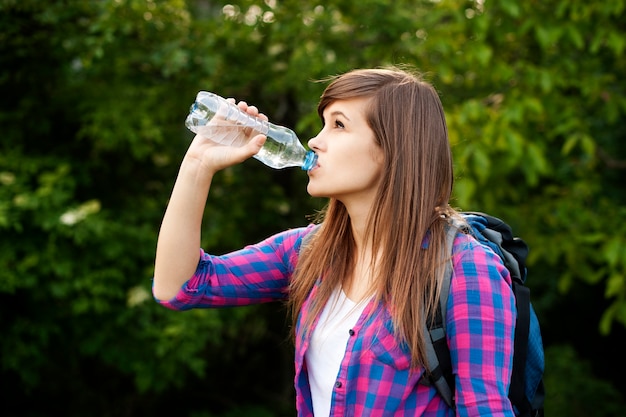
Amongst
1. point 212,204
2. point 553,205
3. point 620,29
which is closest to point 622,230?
point 553,205

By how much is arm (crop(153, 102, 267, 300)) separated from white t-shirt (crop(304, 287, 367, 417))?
14.3 inches

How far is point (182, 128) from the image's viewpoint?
447 cm

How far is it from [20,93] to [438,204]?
3.13 metres

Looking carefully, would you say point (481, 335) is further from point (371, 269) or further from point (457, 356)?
point (371, 269)

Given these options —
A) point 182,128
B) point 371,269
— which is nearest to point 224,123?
point 371,269

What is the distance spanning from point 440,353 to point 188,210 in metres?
0.70

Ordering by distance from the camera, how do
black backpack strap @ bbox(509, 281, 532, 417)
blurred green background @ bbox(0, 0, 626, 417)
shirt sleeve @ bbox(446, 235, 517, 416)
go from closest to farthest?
1. shirt sleeve @ bbox(446, 235, 517, 416)
2. black backpack strap @ bbox(509, 281, 532, 417)
3. blurred green background @ bbox(0, 0, 626, 417)

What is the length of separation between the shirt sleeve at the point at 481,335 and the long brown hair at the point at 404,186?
8 centimetres

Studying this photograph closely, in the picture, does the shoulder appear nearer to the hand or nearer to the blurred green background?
the hand

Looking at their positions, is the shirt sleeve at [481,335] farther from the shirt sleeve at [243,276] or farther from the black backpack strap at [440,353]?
the shirt sleeve at [243,276]

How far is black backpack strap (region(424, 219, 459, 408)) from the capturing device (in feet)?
5.02

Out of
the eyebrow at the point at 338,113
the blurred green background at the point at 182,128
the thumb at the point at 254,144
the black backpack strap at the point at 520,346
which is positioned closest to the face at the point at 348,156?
the eyebrow at the point at 338,113

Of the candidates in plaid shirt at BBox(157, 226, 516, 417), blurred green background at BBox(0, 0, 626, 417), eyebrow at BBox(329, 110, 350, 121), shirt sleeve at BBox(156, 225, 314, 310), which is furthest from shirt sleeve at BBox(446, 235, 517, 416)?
blurred green background at BBox(0, 0, 626, 417)

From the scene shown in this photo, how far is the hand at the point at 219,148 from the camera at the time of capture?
1.78m
